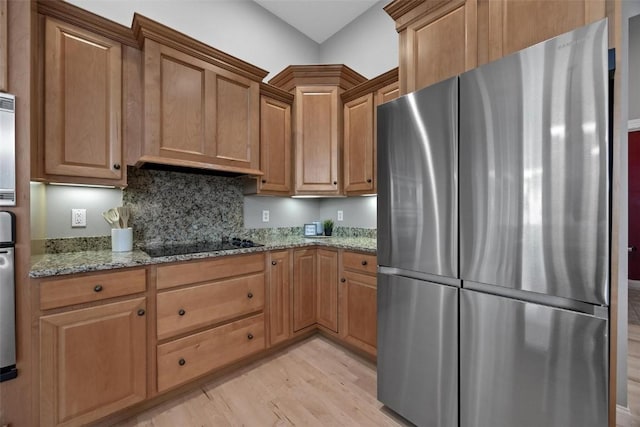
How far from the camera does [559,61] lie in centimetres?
101

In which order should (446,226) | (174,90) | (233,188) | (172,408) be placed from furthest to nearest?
(233,188), (174,90), (172,408), (446,226)

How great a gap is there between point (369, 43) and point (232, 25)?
141 cm

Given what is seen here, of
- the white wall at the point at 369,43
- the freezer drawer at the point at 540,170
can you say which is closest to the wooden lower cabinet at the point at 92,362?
the freezer drawer at the point at 540,170

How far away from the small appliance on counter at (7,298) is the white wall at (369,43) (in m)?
3.01

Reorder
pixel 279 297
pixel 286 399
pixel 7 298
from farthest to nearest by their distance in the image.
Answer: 1. pixel 279 297
2. pixel 286 399
3. pixel 7 298

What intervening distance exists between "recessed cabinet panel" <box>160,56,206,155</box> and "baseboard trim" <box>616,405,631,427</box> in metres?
3.09

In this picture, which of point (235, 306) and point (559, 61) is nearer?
point (559, 61)

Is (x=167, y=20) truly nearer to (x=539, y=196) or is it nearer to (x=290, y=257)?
(x=290, y=257)

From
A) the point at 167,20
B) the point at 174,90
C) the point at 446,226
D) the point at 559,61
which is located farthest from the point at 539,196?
the point at 167,20

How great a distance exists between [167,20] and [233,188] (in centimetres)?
146

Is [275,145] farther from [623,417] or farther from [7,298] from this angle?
[623,417]

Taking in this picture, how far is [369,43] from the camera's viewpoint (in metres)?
2.93

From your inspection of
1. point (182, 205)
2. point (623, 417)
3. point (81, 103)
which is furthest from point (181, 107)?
point (623, 417)

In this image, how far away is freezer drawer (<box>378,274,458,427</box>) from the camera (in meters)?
1.31
